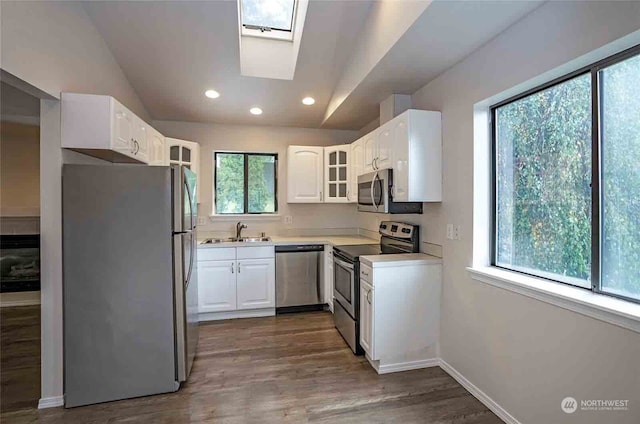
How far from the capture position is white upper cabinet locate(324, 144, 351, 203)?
4141 mm

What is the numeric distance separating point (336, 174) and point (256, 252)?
1498mm

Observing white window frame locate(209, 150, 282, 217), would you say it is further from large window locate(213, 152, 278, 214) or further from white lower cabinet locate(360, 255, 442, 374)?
white lower cabinet locate(360, 255, 442, 374)

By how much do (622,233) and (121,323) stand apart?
9.91 ft

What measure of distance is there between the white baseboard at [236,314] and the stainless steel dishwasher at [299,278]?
127mm

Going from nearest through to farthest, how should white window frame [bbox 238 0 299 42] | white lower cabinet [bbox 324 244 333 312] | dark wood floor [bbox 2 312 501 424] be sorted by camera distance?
dark wood floor [bbox 2 312 501 424], white window frame [bbox 238 0 299 42], white lower cabinet [bbox 324 244 333 312]

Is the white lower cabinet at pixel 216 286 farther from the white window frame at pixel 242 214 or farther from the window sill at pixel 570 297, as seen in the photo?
the window sill at pixel 570 297

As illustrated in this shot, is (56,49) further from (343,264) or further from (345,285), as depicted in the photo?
(345,285)

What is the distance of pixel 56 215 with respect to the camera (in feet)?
6.99

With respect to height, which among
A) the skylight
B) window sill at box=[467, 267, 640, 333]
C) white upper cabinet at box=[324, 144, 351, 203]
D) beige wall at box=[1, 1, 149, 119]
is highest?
the skylight

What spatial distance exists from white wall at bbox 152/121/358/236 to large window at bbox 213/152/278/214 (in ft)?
0.33

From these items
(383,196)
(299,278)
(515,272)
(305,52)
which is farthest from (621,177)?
(299,278)

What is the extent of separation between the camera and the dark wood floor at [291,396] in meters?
2.00

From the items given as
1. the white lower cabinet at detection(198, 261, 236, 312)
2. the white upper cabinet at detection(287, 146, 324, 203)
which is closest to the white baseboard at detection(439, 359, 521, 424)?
the white lower cabinet at detection(198, 261, 236, 312)

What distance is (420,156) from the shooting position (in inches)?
101
